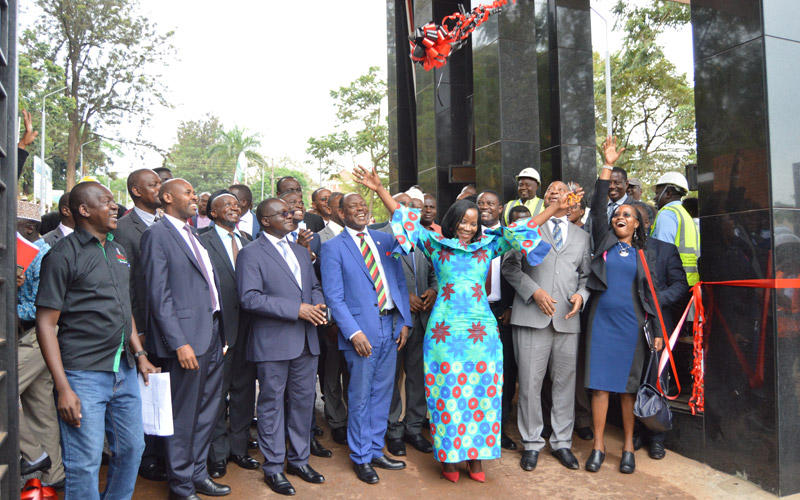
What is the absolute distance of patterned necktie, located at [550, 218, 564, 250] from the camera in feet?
17.0

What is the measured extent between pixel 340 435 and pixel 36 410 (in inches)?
98.3

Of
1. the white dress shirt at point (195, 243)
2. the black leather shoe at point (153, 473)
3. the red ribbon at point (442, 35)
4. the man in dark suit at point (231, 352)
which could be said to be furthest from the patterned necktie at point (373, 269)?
the red ribbon at point (442, 35)

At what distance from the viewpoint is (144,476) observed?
15.2 feet

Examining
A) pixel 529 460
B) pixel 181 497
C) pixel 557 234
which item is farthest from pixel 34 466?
pixel 557 234

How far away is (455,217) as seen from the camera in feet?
15.4

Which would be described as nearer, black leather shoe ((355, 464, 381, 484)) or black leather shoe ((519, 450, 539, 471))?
black leather shoe ((355, 464, 381, 484))

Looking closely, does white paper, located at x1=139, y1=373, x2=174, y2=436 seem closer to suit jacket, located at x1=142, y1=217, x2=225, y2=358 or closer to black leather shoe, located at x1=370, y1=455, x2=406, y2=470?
suit jacket, located at x1=142, y1=217, x2=225, y2=358

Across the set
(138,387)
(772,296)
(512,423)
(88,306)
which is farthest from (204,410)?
(772,296)

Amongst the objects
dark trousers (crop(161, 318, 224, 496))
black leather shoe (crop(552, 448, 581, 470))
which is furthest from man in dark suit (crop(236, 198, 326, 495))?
black leather shoe (crop(552, 448, 581, 470))

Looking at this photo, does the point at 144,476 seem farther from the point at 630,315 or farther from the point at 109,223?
the point at 630,315

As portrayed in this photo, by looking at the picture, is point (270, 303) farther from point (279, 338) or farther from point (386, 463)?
point (386, 463)

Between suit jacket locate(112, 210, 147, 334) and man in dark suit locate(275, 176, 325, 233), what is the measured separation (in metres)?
1.84

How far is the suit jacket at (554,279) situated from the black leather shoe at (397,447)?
146 centimetres

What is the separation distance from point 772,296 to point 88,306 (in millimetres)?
4606
